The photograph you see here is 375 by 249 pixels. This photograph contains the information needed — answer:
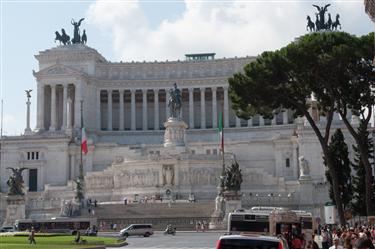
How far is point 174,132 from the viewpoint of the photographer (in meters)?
89.1

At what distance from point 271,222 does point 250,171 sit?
175ft

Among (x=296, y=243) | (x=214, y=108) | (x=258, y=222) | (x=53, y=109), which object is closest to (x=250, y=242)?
(x=296, y=243)

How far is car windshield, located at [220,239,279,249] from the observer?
15932mm

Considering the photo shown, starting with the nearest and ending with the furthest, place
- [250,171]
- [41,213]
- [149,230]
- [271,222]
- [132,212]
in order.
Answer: [271,222] < [149,230] < [132,212] < [41,213] < [250,171]

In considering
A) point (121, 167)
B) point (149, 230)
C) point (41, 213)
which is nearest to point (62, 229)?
point (149, 230)

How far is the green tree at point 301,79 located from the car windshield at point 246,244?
29.0m

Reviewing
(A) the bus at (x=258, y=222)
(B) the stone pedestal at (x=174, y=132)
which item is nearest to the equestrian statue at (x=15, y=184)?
(B) the stone pedestal at (x=174, y=132)

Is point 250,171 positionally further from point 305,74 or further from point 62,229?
point 305,74

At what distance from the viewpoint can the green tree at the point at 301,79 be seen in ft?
144

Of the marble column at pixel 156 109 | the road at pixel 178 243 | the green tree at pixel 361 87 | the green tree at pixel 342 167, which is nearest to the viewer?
the road at pixel 178 243

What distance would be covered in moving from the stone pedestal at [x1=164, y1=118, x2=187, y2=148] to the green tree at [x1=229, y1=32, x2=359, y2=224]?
4065 centimetres

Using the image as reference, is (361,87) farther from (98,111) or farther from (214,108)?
(98,111)

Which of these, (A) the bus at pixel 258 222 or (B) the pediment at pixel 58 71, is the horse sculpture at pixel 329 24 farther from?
(A) the bus at pixel 258 222

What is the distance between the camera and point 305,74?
149 feet
